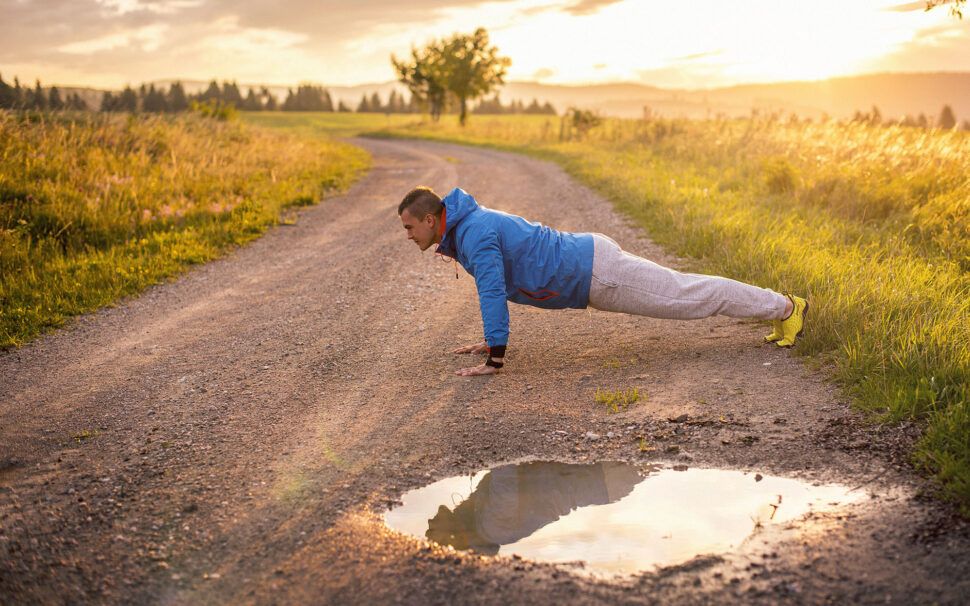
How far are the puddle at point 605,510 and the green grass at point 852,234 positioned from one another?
0.77 meters

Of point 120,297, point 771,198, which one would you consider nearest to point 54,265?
point 120,297

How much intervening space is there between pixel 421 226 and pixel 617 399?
175cm

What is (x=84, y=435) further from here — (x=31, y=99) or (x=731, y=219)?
(x=31, y=99)

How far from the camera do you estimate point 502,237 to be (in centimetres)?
486

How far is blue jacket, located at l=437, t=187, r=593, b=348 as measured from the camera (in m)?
4.72

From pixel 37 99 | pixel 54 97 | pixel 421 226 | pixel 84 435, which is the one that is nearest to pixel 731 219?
pixel 421 226

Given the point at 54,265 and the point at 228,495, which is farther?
the point at 54,265

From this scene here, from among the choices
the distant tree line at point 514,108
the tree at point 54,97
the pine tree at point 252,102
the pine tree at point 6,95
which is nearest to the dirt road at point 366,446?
the pine tree at point 6,95

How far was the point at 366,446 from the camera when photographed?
3.94 meters

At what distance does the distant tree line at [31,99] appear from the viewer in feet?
41.0

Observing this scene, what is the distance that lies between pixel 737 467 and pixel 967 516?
967 millimetres

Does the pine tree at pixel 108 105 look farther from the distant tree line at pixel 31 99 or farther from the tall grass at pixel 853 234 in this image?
the tall grass at pixel 853 234

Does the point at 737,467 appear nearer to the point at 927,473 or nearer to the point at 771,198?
the point at 927,473

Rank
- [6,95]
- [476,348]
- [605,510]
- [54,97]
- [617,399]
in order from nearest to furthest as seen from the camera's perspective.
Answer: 1. [605,510]
2. [617,399]
3. [476,348]
4. [6,95]
5. [54,97]
